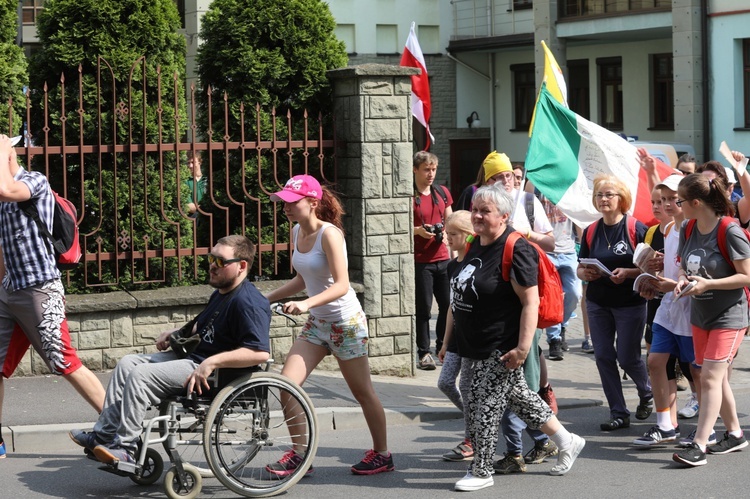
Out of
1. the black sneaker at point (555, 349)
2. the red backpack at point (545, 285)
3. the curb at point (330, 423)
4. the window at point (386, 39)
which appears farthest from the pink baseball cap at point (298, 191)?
the window at point (386, 39)

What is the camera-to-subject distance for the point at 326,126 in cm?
1066

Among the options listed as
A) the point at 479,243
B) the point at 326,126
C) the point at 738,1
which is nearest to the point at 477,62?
the point at 738,1

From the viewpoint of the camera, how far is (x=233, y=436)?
257 inches

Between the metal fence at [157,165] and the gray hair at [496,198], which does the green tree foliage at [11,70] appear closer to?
the metal fence at [157,165]

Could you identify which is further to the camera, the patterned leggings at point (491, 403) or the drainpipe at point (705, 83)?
the drainpipe at point (705, 83)

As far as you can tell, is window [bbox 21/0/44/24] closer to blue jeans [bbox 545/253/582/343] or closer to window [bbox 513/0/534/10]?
window [bbox 513/0/534/10]

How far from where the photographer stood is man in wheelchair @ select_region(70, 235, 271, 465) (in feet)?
20.9

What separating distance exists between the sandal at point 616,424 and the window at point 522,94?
2598 cm

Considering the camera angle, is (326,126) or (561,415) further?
(326,126)

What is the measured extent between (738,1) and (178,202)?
60.2ft

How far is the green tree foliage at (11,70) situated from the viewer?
952 centimetres

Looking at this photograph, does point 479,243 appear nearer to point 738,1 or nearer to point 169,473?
point 169,473

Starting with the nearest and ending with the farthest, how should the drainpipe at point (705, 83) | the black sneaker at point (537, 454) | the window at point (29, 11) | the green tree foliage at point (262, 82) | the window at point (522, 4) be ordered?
1. the black sneaker at point (537, 454)
2. the green tree foliage at point (262, 82)
3. the drainpipe at point (705, 83)
4. the window at point (29, 11)
5. the window at point (522, 4)

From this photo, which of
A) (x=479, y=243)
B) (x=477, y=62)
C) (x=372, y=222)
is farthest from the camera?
(x=477, y=62)
